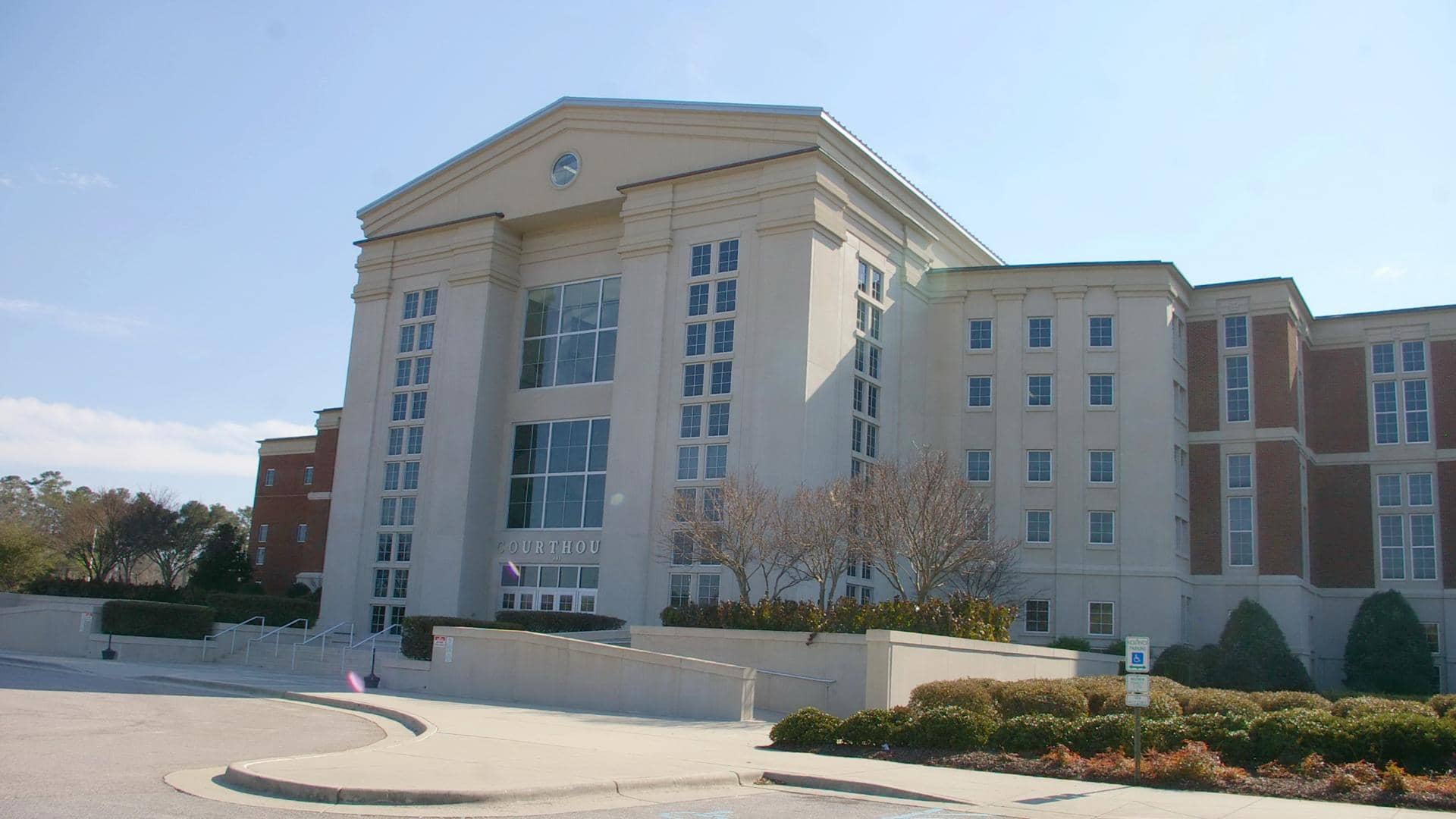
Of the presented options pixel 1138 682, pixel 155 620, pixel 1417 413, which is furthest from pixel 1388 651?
pixel 155 620

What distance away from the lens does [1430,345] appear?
48.3m

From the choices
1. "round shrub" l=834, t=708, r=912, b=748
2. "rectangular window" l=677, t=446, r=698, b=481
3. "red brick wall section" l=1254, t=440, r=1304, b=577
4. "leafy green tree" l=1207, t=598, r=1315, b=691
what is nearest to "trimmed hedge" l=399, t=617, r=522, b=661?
"rectangular window" l=677, t=446, r=698, b=481

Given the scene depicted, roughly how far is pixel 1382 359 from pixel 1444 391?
8.71 ft

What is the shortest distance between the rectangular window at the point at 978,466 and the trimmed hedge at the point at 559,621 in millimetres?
15028

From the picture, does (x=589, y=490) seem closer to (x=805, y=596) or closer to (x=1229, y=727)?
(x=805, y=596)

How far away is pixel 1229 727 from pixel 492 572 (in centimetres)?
3521

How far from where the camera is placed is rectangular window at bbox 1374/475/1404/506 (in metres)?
47.8

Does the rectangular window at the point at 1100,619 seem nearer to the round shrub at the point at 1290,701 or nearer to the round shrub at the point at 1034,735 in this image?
the round shrub at the point at 1290,701

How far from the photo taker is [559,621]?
38719 mm

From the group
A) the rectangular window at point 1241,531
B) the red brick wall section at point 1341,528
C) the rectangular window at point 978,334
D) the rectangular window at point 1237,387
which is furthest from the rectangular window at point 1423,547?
the rectangular window at point 978,334

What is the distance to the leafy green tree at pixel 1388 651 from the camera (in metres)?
43.2

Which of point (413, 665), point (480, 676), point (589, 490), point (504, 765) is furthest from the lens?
point (589, 490)

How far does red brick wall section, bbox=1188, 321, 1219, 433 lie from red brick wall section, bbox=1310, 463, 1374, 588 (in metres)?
5.84

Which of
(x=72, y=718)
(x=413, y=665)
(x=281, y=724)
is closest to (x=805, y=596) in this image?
(x=413, y=665)
